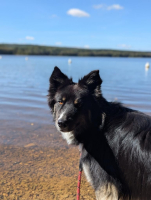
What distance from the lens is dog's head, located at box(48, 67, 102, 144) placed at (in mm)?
3766

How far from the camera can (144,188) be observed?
3.26m

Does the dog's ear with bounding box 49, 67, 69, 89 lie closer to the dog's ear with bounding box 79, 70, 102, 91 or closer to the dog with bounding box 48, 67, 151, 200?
the dog with bounding box 48, 67, 151, 200

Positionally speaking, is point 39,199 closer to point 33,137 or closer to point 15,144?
point 15,144

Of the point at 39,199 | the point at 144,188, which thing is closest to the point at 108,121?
the point at 144,188

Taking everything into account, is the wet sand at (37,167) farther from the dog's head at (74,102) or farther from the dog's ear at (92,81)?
the dog's ear at (92,81)

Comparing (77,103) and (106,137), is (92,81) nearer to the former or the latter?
(77,103)

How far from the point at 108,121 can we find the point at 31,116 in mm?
6832

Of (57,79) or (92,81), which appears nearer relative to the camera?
(92,81)

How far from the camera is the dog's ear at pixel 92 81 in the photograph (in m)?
3.95

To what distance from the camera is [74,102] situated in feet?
12.8

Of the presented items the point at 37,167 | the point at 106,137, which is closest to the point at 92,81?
the point at 106,137

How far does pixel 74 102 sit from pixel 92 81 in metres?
0.53

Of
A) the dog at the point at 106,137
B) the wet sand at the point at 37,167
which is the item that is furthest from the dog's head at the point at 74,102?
the wet sand at the point at 37,167

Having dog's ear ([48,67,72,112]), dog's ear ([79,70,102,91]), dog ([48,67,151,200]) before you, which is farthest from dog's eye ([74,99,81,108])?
dog's ear ([48,67,72,112])
